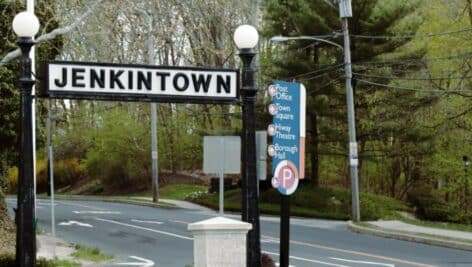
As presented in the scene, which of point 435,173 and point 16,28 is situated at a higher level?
point 16,28

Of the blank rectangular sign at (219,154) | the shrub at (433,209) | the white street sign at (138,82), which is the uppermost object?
the white street sign at (138,82)

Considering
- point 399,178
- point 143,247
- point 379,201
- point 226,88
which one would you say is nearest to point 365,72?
point 379,201

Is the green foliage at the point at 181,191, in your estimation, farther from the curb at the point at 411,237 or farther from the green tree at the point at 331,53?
the curb at the point at 411,237

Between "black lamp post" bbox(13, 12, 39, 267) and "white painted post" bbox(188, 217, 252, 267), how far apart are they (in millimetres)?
2322

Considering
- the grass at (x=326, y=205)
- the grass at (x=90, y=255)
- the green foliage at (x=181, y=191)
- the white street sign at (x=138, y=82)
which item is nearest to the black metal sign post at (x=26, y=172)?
the white street sign at (x=138, y=82)

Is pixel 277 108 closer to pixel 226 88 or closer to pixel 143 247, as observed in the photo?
pixel 226 88

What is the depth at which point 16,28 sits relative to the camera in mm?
11953

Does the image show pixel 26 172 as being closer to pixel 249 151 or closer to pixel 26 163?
pixel 26 163

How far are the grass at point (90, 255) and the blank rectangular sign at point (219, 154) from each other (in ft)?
27.0

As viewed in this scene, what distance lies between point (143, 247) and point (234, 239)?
13.1 metres

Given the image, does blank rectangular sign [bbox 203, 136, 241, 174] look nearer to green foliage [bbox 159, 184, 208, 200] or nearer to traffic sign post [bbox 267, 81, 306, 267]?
traffic sign post [bbox 267, 81, 306, 267]

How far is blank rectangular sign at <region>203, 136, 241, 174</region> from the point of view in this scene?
12773 mm

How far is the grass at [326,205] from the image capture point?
3759cm

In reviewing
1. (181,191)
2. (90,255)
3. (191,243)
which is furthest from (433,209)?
(90,255)
